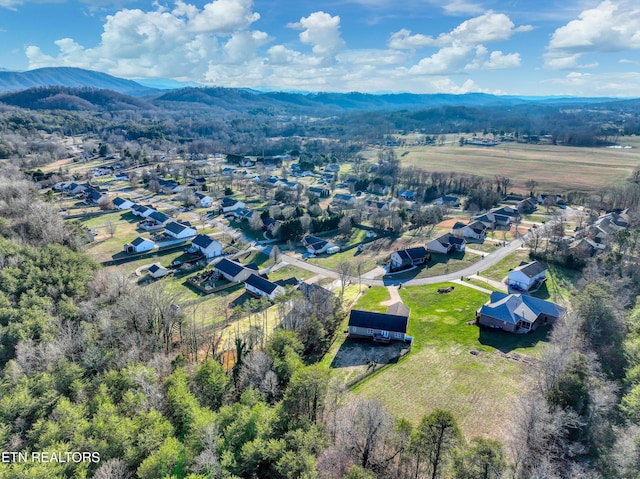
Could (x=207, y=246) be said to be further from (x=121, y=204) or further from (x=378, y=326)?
(x=121, y=204)

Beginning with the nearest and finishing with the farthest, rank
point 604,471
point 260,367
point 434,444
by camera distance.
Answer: point 434,444 → point 604,471 → point 260,367

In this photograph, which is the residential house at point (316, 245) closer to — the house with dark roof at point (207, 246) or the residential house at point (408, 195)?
the house with dark roof at point (207, 246)

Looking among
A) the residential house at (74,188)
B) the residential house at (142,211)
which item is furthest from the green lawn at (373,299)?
the residential house at (74,188)

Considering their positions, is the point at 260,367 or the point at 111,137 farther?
the point at 111,137

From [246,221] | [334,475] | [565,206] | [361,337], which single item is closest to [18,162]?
[246,221]

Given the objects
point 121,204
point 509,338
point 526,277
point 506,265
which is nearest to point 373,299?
point 509,338

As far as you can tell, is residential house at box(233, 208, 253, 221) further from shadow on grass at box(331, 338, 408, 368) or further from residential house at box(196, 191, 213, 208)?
shadow on grass at box(331, 338, 408, 368)

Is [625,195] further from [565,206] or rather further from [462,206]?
[462,206]
